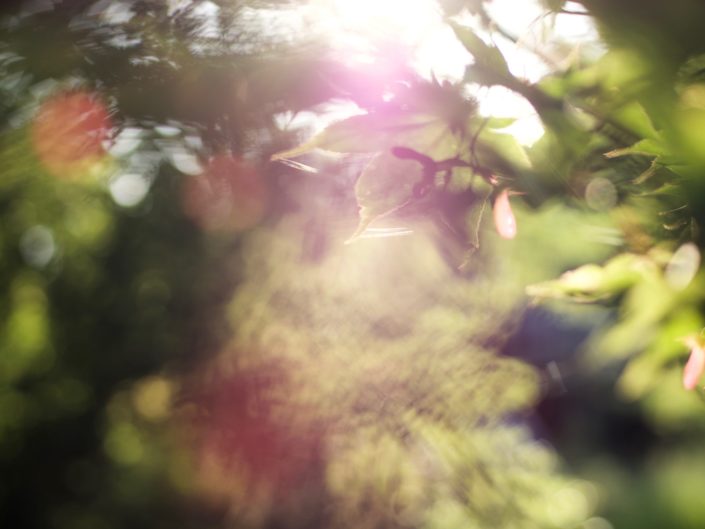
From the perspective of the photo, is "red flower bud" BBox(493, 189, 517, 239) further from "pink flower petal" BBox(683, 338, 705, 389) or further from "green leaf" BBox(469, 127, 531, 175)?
"pink flower petal" BBox(683, 338, 705, 389)

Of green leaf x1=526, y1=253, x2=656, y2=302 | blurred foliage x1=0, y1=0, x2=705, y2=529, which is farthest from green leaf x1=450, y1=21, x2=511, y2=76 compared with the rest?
green leaf x1=526, y1=253, x2=656, y2=302

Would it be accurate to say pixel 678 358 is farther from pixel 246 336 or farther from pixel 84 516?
pixel 84 516

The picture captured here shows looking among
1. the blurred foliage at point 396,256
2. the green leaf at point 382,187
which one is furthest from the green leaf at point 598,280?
the green leaf at point 382,187

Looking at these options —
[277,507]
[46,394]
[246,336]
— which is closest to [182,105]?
[246,336]

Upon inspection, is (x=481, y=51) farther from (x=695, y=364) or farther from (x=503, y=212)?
(x=695, y=364)

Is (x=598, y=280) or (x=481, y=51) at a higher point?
(x=481, y=51)

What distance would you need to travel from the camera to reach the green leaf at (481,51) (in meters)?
0.28

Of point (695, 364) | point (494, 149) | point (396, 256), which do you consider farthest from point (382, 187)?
point (396, 256)

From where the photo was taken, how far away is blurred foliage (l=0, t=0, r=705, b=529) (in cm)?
29

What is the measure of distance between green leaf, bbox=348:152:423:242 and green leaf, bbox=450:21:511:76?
6cm

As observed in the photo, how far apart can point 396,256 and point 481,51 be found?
423 millimetres

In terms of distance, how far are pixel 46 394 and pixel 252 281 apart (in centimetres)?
178

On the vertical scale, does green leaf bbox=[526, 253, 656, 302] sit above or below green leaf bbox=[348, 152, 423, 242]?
below

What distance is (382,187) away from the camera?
0.94 feet
